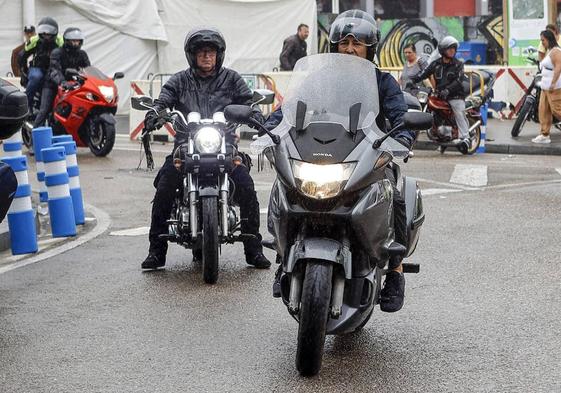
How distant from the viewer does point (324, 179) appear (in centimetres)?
620

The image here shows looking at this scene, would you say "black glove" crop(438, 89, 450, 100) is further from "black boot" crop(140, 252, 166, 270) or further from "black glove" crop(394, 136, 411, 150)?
"black glove" crop(394, 136, 411, 150)

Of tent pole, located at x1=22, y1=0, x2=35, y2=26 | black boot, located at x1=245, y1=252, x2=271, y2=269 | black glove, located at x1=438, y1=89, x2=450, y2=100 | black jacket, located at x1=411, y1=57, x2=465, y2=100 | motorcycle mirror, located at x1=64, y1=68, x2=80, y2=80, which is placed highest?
tent pole, located at x1=22, y1=0, x2=35, y2=26

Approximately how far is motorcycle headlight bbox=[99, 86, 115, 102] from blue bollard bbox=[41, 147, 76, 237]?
289 inches

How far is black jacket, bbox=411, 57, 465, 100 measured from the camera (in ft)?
63.6

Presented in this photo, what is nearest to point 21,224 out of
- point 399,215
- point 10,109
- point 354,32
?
point 10,109

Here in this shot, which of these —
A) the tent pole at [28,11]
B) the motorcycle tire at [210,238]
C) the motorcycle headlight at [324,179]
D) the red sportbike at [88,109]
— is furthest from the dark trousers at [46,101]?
the motorcycle headlight at [324,179]

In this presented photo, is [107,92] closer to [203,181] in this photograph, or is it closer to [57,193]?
[57,193]

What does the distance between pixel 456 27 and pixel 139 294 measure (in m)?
25.5

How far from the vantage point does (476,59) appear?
3234 centimetres

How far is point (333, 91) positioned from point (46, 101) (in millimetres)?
13253

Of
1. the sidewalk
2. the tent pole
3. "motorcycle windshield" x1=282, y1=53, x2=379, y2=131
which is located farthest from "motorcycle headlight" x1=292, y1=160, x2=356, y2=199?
the tent pole

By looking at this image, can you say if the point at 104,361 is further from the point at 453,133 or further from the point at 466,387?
the point at 453,133

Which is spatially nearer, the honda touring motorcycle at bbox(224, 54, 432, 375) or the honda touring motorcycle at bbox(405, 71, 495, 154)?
the honda touring motorcycle at bbox(224, 54, 432, 375)

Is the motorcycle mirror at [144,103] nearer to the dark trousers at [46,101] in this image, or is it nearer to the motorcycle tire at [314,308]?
the motorcycle tire at [314,308]
